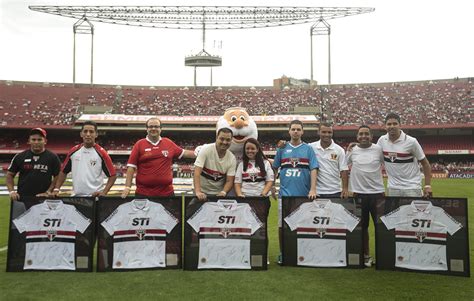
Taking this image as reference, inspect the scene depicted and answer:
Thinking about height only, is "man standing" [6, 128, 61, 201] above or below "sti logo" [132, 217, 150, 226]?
above

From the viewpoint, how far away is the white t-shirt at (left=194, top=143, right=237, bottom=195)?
6168 mm

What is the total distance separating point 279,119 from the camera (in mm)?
43500

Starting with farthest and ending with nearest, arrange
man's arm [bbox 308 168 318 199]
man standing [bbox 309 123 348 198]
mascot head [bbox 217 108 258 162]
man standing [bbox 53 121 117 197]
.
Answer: mascot head [bbox 217 108 258 162] < man standing [bbox 309 123 348 198] < man standing [bbox 53 121 117 197] < man's arm [bbox 308 168 318 199]

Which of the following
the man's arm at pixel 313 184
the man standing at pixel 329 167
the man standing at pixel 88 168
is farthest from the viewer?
the man standing at pixel 329 167

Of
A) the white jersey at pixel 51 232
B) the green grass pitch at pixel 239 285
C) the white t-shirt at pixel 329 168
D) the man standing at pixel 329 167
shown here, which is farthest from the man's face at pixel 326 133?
the white jersey at pixel 51 232

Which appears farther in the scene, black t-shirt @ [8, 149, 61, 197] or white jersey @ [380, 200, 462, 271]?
black t-shirt @ [8, 149, 61, 197]

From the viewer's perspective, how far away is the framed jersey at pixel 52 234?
5.78 meters

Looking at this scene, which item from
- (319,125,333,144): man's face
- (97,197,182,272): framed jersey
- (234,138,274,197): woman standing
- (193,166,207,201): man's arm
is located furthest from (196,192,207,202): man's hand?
(319,125,333,144): man's face

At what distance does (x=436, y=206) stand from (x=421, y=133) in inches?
1660

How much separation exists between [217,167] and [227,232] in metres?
0.93

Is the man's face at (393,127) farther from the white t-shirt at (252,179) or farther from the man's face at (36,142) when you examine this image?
the man's face at (36,142)

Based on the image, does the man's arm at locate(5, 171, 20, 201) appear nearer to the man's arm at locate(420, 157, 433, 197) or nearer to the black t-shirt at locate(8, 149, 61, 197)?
the black t-shirt at locate(8, 149, 61, 197)

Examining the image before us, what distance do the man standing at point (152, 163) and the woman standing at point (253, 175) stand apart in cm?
108

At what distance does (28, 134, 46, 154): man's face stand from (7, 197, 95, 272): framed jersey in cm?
80
